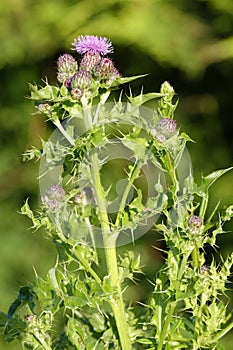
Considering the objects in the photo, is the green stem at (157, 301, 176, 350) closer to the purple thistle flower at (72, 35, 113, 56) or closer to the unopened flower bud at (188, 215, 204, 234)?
the unopened flower bud at (188, 215, 204, 234)

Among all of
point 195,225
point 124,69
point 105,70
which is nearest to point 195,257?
point 195,225

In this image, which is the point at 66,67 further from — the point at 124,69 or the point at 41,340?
the point at 124,69

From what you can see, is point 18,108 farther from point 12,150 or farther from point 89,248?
point 89,248

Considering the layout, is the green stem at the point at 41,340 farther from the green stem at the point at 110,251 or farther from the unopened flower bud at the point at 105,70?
the unopened flower bud at the point at 105,70

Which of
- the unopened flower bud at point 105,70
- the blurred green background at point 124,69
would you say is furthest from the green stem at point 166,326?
the blurred green background at point 124,69

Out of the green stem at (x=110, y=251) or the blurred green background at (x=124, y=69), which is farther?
the blurred green background at (x=124, y=69)

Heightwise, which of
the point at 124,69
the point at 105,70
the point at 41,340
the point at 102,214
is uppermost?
the point at 105,70
